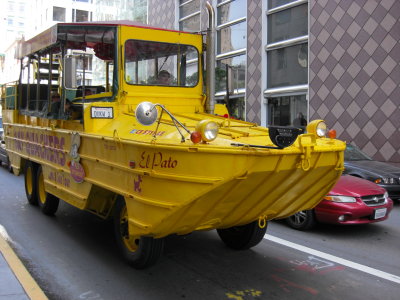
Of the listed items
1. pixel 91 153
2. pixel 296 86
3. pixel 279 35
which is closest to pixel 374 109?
pixel 296 86

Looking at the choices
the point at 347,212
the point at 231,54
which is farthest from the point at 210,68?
the point at 231,54

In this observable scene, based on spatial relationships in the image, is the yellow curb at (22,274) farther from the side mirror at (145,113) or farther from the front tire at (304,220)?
the front tire at (304,220)

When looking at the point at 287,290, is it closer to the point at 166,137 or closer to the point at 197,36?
the point at 166,137

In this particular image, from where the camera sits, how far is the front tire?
671cm

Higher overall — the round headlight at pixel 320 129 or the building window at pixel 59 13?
the building window at pixel 59 13

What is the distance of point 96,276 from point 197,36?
3.50 meters

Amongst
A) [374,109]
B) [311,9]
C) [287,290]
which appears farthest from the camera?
[311,9]

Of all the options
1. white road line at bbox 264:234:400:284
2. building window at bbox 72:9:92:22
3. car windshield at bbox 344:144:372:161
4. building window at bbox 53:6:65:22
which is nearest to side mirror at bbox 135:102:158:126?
white road line at bbox 264:234:400:284

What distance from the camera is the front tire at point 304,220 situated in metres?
6.71

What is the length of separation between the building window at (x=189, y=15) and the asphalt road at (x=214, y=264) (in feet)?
48.6

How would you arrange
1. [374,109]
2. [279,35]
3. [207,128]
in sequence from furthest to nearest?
[279,35] < [374,109] < [207,128]

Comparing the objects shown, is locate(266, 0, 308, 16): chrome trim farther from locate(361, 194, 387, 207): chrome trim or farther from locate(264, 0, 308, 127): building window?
locate(361, 194, 387, 207): chrome trim

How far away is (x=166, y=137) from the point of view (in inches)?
157

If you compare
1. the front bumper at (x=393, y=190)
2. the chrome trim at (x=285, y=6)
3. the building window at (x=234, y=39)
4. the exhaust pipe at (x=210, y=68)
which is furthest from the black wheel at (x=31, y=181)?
the chrome trim at (x=285, y=6)
